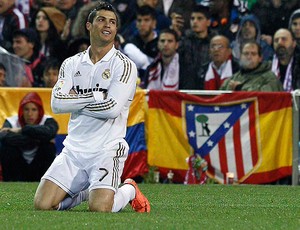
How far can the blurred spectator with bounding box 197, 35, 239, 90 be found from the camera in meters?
16.7

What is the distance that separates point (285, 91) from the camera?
51.6ft

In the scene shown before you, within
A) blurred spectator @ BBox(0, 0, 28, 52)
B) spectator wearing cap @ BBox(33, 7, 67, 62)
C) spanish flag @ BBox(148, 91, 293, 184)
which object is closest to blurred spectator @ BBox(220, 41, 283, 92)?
spanish flag @ BBox(148, 91, 293, 184)

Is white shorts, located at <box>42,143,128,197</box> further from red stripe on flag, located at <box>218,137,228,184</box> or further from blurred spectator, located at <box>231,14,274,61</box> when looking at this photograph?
blurred spectator, located at <box>231,14,274,61</box>

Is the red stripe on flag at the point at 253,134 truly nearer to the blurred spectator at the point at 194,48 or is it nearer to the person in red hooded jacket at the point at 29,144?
the blurred spectator at the point at 194,48

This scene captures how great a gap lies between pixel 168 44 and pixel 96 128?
7.47 m

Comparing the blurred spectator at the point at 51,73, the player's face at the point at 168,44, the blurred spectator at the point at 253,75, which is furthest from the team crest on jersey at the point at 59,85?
the player's face at the point at 168,44

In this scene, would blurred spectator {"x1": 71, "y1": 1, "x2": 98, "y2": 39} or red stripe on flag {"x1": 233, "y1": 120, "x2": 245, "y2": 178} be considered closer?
red stripe on flag {"x1": 233, "y1": 120, "x2": 245, "y2": 178}

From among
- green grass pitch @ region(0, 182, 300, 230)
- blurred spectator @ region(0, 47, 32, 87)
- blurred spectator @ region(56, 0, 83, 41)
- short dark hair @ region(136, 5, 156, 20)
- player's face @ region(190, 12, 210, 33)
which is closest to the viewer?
green grass pitch @ region(0, 182, 300, 230)

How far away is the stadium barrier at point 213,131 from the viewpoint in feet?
49.5

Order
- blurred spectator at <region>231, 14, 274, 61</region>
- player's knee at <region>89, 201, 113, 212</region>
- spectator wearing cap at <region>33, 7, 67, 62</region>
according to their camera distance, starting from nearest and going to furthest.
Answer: player's knee at <region>89, 201, 113, 212</region>, blurred spectator at <region>231, 14, 274, 61</region>, spectator wearing cap at <region>33, 7, 67, 62</region>

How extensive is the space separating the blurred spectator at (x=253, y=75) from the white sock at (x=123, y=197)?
6.22 m

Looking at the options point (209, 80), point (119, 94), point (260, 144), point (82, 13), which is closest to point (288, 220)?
point (119, 94)

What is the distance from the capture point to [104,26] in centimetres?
975

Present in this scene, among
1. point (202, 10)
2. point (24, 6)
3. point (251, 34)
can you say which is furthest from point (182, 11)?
point (24, 6)
